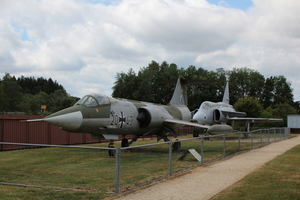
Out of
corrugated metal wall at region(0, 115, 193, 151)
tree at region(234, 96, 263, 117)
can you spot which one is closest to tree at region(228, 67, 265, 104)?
tree at region(234, 96, 263, 117)

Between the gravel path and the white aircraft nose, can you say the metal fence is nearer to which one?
the gravel path

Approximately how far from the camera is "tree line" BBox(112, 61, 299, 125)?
6831 centimetres

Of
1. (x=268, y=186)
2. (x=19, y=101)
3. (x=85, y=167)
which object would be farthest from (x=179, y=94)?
(x=19, y=101)

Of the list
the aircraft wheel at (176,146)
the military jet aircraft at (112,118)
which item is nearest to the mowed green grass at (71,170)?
the aircraft wheel at (176,146)

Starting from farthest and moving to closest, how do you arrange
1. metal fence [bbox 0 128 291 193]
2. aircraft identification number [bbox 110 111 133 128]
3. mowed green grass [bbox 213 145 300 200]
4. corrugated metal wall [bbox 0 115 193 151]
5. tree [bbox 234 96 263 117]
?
tree [bbox 234 96 263 117], corrugated metal wall [bbox 0 115 193 151], aircraft identification number [bbox 110 111 133 128], metal fence [bbox 0 128 291 193], mowed green grass [bbox 213 145 300 200]

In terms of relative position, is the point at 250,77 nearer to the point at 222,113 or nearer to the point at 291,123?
the point at 291,123

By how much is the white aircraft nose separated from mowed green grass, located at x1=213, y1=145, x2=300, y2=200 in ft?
22.4

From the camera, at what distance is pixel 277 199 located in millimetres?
6133

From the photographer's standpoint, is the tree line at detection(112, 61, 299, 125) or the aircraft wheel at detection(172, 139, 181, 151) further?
the tree line at detection(112, 61, 299, 125)

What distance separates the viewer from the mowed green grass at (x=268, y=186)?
638 cm

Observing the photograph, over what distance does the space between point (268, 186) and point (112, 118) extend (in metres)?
8.00

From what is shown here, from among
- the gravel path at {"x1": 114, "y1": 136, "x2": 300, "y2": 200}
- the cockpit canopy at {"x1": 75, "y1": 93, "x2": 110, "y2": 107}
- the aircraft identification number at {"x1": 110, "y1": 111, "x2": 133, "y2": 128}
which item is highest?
the cockpit canopy at {"x1": 75, "y1": 93, "x2": 110, "y2": 107}

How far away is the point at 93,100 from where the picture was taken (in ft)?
43.9

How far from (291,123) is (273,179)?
41080mm
